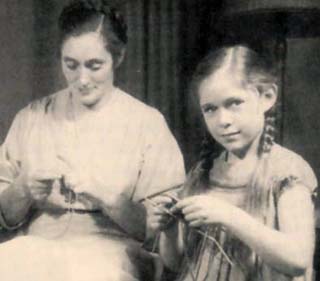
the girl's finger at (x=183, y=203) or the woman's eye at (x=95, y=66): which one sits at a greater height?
the woman's eye at (x=95, y=66)

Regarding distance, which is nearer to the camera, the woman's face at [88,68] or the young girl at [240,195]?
the young girl at [240,195]

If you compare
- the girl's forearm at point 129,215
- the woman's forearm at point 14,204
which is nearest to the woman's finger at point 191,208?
the girl's forearm at point 129,215

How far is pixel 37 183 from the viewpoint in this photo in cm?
155

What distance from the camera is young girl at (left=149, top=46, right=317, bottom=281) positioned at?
4.72ft

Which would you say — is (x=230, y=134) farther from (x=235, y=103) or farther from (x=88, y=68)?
(x=88, y=68)

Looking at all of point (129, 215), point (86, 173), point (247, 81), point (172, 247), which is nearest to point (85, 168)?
point (86, 173)

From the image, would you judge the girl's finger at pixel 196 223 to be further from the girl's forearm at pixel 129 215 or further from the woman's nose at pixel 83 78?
the woman's nose at pixel 83 78

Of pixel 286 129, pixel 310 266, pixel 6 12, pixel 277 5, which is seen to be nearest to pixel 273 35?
pixel 277 5

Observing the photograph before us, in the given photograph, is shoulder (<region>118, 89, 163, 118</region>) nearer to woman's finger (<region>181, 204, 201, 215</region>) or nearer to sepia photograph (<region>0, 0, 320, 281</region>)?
sepia photograph (<region>0, 0, 320, 281</region>)

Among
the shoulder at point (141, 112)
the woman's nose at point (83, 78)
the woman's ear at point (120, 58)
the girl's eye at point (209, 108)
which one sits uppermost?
the woman's ear at point (120, 58)

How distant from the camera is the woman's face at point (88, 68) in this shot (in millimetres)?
1559

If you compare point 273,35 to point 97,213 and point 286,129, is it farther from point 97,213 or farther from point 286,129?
point 97,213

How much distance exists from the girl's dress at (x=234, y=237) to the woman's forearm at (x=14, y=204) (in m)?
0.32

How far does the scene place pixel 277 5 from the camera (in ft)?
4.92
